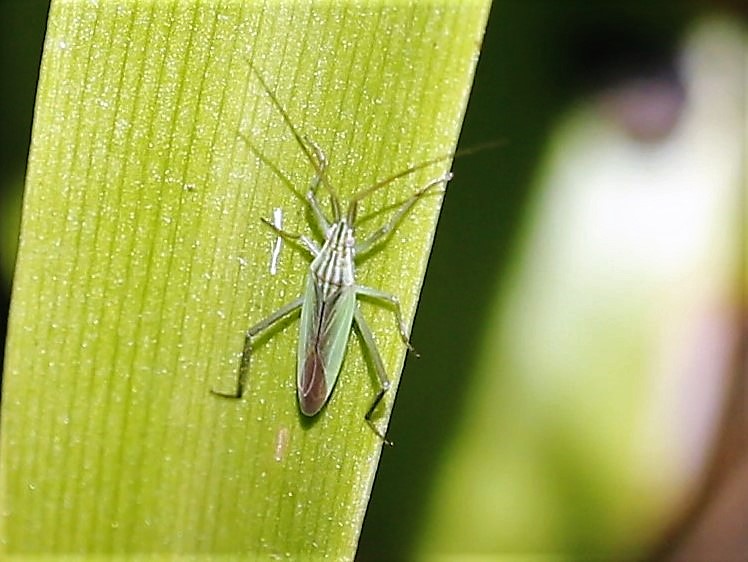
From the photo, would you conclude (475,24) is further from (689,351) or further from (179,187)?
(689,351)

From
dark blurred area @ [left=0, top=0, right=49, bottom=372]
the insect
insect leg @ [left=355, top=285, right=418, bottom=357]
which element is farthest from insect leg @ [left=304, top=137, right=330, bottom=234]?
dark blurred area @ [left=0, top=0, right=49, bottom=372]

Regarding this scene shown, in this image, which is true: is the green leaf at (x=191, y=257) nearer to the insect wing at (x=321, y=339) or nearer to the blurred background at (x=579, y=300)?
the insect wing at (x=321, y=339)

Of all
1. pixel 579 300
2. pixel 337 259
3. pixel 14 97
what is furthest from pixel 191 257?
pixel 579 300

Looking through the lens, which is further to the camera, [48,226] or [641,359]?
[641,359]

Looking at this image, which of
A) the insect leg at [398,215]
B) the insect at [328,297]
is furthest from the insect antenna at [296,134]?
the insect leg at [398,215]

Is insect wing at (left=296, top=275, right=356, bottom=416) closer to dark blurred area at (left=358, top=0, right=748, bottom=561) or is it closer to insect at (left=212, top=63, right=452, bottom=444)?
insect at (left=212, top=63, right=452, bottom=444)

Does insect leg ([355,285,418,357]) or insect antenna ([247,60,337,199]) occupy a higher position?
insect antenna ([247,60,337,199])

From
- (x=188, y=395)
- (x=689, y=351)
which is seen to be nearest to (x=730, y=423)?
(x=689, y=351)
